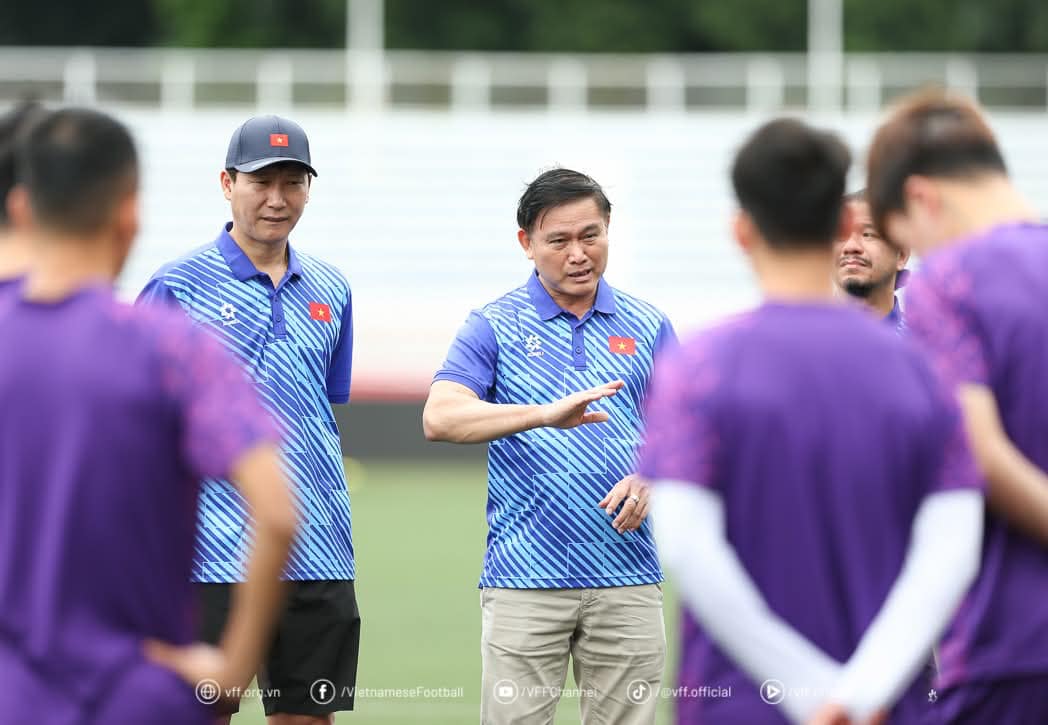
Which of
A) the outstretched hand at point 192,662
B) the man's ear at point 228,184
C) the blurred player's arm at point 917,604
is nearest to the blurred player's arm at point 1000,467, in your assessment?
the blurred player's arm at point 917,604

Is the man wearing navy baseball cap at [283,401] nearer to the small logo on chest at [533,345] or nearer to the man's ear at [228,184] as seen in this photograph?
the man's ear at [228,184]

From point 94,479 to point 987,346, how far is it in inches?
70.6

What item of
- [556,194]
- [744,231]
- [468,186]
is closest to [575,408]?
[556,194]

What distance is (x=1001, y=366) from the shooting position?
3.40m

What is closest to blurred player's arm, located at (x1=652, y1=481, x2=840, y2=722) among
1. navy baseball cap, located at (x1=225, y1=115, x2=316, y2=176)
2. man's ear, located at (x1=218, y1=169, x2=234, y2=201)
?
navy baseball cap, located at (x1=225, y1=115, x2=316, y2=176)

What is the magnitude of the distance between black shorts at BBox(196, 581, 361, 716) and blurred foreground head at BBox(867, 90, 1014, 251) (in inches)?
105

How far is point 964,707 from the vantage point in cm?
350

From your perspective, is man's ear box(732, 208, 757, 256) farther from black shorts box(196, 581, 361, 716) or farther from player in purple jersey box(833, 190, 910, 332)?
black shorts box(196, 581, 361, 716)

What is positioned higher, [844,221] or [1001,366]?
[844,221]

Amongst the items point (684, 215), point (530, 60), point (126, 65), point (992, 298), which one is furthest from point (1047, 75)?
point (992, 298)

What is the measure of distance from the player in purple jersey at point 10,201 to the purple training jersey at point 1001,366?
2.00 meters

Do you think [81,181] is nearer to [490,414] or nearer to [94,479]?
[94,479]

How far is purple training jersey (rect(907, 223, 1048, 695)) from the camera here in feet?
11.1

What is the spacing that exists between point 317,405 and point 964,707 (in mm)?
2762
